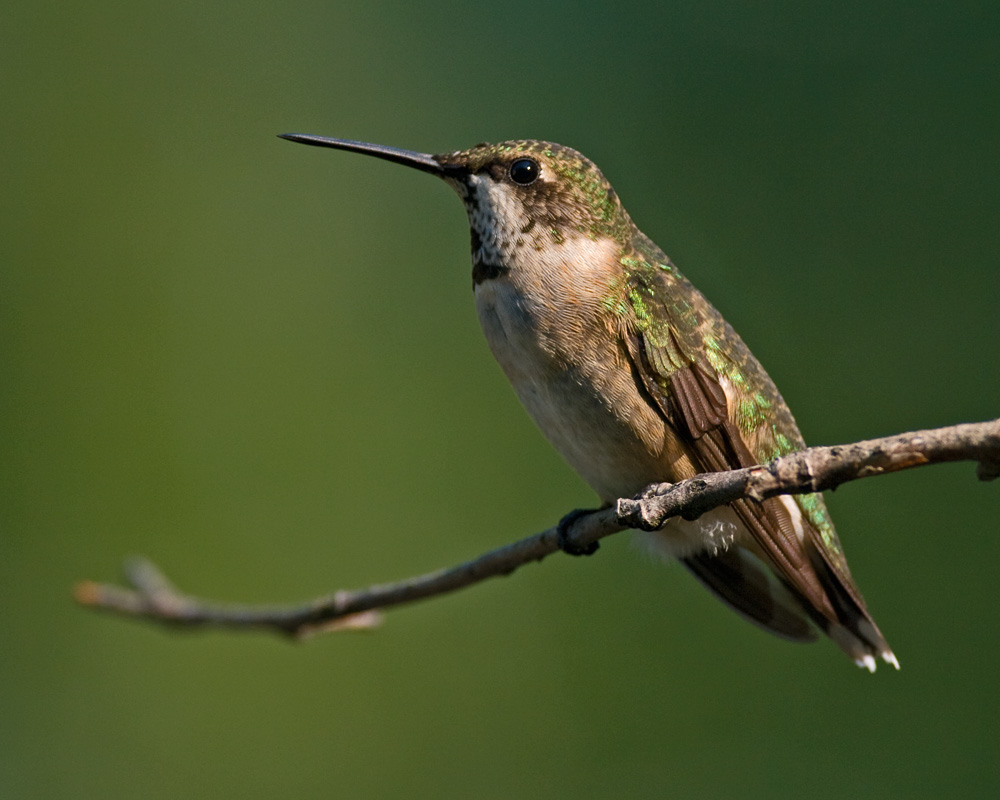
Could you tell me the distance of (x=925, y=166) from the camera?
6.27 metres

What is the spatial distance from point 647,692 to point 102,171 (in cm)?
465

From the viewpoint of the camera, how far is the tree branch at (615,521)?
1693 mm

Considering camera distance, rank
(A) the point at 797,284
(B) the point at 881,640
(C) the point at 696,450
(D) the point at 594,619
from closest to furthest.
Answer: (C) the point at 696,450 < (B) the point at 881,640 < (D) the point at 594,619 < (A) the point at 797,284

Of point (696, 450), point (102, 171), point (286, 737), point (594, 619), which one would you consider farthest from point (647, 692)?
point (102, 171)

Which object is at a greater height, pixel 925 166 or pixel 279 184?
pixel 279 184

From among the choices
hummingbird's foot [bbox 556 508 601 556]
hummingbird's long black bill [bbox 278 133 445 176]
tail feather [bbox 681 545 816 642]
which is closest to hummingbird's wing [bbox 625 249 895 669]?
tail feather [bbox 681 545 816 642]

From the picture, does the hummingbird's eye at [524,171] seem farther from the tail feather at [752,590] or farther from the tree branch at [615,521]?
the tail feather at [752,590]

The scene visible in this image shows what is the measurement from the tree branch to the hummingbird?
26 centimetres

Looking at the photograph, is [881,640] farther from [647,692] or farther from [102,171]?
[102,171]

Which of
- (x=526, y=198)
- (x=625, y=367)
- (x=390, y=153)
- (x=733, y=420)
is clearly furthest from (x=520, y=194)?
(x=733, y=420)

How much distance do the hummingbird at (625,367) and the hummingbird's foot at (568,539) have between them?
0.01 meters

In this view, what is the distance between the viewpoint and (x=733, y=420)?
321 centimetres

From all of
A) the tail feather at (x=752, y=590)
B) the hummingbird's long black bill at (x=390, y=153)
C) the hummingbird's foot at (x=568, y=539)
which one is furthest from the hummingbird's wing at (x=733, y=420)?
the hummingbird's long black bill at (x=390, y=153)

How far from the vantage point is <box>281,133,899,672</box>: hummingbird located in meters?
3.10
